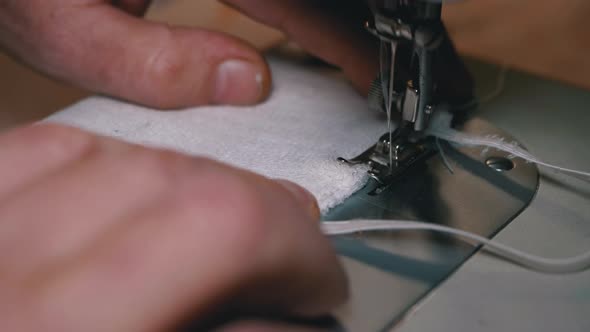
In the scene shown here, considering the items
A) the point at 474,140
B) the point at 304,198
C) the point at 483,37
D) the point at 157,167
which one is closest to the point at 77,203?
the point at 157,167

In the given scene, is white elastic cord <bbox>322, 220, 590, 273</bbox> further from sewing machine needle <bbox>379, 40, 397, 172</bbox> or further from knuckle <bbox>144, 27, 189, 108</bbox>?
knuckle <bbox>144, 27, 189, 108</bbox>

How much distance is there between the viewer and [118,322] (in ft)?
1.24

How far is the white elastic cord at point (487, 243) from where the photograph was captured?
0.57 meters

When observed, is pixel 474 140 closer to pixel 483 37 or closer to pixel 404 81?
pixel 404 81

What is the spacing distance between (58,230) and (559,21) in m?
1.15

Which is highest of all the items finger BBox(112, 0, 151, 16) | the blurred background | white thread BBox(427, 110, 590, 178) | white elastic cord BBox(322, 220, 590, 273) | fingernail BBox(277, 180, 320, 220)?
finger BBox(112, 0, 151, 16)

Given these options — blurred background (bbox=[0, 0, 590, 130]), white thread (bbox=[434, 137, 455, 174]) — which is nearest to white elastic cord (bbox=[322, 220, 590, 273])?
white thread (bbox=[434, 137, 455, 174])

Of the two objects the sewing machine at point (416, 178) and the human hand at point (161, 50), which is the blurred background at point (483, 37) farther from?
the sewing machine at point (416, 178)

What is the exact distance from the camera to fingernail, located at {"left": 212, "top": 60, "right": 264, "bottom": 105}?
802 mm

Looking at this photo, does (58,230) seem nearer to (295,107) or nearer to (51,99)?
(295,107)

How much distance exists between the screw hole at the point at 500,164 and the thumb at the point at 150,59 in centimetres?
32

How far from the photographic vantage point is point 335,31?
82cm

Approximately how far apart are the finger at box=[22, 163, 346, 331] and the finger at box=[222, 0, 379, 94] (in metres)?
0.42

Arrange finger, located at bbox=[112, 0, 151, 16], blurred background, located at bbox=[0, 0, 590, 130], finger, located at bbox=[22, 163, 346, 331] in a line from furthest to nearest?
blurred background, located at bbox=[0, 0, 590, 130], finger, located at bbox=[112, 0, 151, 16], finger, located at bbox=[22, 163, 346, 331]
